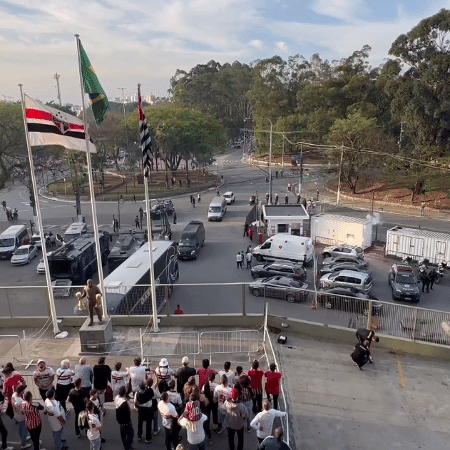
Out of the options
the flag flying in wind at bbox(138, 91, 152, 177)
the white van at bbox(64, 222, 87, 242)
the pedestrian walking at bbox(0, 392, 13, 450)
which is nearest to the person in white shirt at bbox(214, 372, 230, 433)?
the pedestrian walking at bbox(0, 392, 13, 450)

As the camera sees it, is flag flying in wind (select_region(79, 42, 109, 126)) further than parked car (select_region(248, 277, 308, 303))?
No

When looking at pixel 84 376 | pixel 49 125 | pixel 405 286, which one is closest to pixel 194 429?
pixel 84 376

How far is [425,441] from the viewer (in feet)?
31.7

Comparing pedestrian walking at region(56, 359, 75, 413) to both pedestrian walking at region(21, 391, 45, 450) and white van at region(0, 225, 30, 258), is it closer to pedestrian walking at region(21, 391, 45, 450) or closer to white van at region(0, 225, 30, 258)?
pedestrian walking at region(21, 391, 45, 450)

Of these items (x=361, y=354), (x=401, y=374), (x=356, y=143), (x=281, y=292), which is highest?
(x=356, y=143)

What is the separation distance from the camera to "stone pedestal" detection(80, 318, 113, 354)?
12086mm

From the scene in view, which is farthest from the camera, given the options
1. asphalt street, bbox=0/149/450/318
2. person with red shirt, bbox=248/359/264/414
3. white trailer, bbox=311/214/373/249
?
white trailer, bbox=311/214/373/249

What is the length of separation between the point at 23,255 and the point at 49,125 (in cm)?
1999

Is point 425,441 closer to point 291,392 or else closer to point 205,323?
point 291,392

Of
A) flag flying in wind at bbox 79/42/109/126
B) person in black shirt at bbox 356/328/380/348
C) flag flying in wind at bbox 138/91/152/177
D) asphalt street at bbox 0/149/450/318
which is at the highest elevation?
flag flying in wind at bbox 79/42/109/126

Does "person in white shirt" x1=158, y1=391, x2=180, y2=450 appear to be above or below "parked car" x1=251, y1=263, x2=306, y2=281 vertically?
above

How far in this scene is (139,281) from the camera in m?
19.1

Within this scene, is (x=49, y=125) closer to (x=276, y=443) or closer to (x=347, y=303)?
(x=276, y=443)

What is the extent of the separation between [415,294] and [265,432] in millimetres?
16136
